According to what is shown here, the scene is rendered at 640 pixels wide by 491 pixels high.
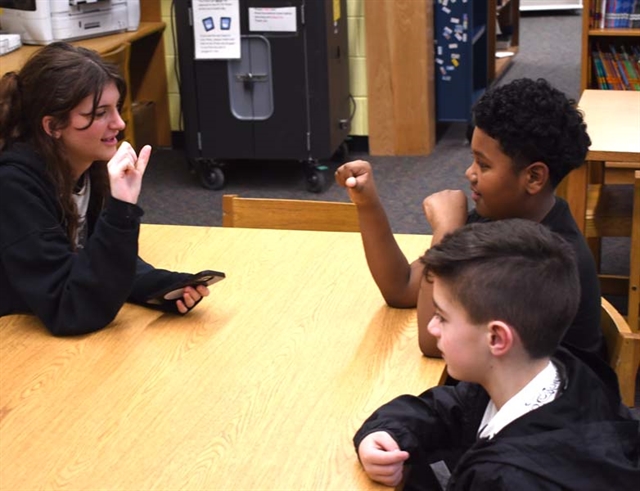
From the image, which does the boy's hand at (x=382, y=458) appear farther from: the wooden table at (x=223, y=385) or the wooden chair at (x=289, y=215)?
the wooden chair at (x=289, y=215)

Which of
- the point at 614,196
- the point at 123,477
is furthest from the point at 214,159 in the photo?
the point at 123,477

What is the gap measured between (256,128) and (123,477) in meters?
3.50

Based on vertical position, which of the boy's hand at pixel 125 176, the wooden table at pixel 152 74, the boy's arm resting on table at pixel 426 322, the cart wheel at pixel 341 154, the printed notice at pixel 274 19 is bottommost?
the cart wheel at pixel 341 154

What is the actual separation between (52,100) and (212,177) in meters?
3.01

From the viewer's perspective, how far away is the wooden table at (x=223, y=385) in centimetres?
142

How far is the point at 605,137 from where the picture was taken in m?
2.98

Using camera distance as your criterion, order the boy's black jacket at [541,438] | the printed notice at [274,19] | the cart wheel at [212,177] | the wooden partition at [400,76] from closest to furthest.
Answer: the boy's black jacket at [541,438]
the printed notice at [274,19]
the cart wheel at [212,177]
the wooden partition at [400,76]

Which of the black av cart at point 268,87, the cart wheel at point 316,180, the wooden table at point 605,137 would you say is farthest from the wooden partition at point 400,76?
the wooden table at point 605,137

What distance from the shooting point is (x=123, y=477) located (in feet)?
4.58

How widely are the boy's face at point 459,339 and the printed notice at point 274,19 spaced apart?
3381 millimetres

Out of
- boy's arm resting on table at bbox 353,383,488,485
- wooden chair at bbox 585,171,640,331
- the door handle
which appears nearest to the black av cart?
the door handle

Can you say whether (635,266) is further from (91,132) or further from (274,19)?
(274,19)

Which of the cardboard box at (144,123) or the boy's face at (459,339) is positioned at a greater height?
the boy's face at (459,339)

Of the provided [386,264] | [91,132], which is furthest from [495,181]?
[91,132]
